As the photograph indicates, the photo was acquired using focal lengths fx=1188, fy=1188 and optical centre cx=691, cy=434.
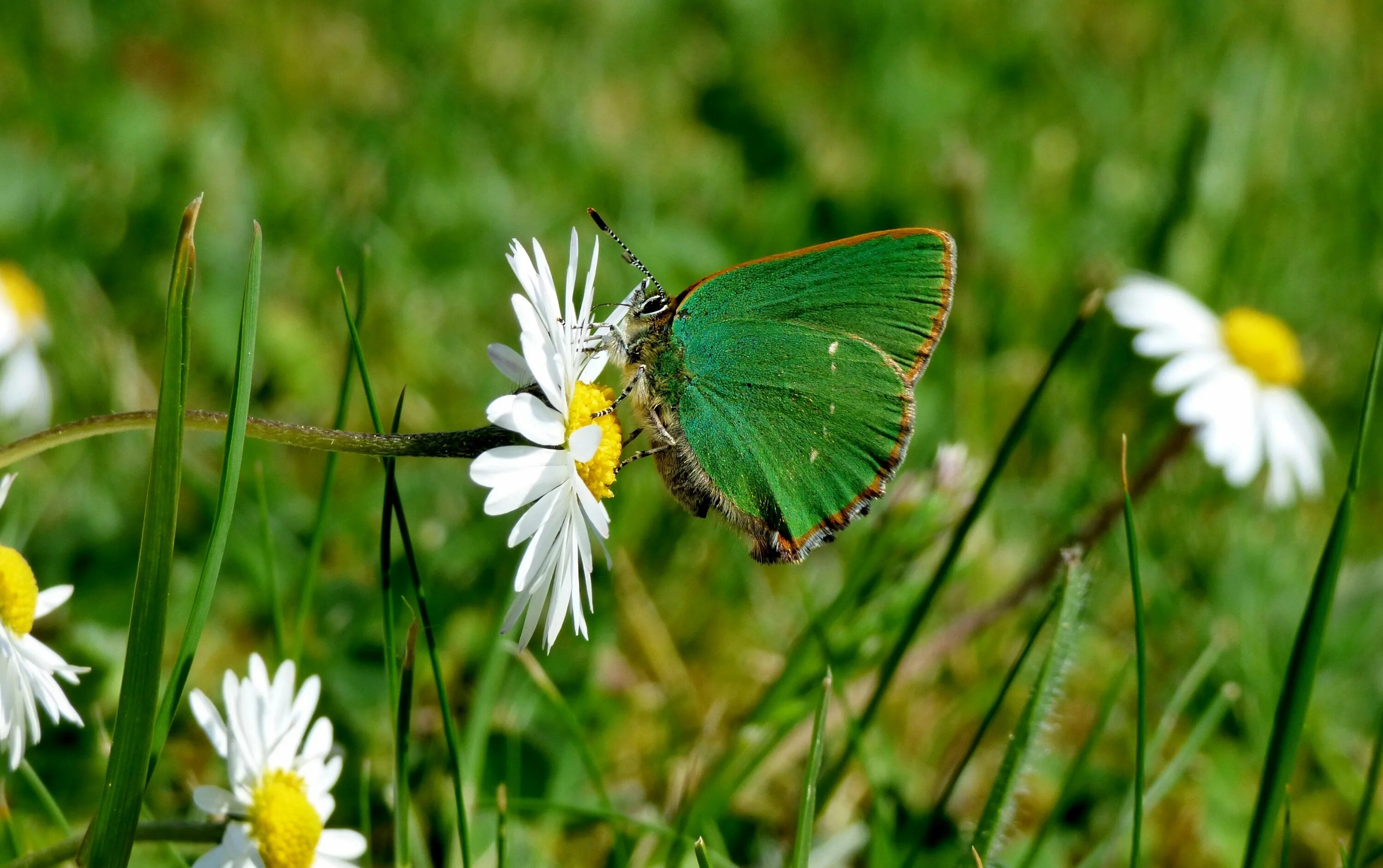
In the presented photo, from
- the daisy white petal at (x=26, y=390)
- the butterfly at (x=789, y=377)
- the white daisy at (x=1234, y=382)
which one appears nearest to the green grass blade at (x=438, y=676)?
the butterfly at (x=789, y=377)

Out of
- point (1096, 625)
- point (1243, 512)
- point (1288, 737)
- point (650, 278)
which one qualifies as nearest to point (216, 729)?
point (650, 278)

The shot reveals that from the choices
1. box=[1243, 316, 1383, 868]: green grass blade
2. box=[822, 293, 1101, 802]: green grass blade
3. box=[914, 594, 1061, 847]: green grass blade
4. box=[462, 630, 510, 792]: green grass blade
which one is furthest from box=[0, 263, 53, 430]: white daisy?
box=[1243, 316, 1383, 868]: green grass blade

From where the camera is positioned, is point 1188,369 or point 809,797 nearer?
point 809,797

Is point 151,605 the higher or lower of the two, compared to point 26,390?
lower

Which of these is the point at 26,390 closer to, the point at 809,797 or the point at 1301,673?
the point at 809,797

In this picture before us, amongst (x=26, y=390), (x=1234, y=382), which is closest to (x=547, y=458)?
(x=26, y=390)

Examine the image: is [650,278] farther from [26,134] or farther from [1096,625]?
[26,134]
